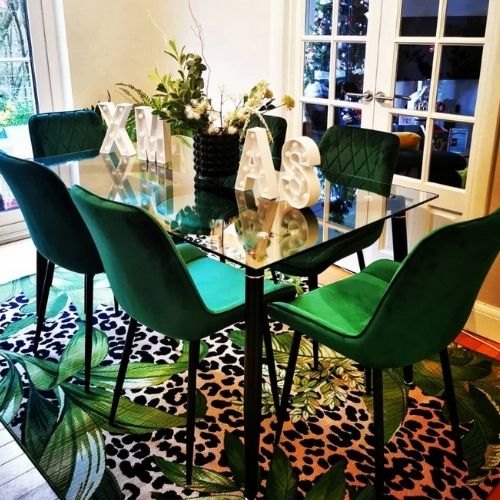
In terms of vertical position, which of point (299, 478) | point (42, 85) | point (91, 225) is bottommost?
point (299, 478)

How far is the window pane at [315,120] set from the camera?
3393 millimetres

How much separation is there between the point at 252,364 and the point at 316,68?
2.26 meters

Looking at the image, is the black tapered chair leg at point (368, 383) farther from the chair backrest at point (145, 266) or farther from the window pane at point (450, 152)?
the window pane at point (450, 152)

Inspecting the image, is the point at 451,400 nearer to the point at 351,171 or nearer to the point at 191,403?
the point at 191,403

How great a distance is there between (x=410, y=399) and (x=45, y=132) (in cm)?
223

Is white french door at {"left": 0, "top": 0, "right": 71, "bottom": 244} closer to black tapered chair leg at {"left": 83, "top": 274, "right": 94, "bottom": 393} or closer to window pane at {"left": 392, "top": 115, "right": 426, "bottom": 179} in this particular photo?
black tapered chair leg at {"left": 83, "top": 274, "right": 94, "bottom": 393}

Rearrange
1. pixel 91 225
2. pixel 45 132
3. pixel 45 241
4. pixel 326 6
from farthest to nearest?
1. pixel 326 6
2. pixel 45 132
3. pixel 45 241
4. pixel 91 225

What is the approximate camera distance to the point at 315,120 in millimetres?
3449

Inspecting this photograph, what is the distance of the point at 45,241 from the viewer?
2.23 metres

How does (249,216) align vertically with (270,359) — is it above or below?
above

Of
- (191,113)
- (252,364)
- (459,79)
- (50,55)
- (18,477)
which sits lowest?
(18,477)

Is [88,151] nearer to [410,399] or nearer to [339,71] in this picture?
[339,71]

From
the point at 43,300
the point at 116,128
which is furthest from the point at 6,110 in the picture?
the point at 43,300

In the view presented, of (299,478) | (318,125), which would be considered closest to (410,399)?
(299,478)
